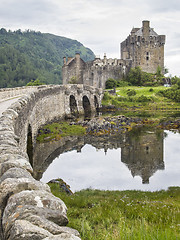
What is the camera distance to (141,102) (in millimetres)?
48500

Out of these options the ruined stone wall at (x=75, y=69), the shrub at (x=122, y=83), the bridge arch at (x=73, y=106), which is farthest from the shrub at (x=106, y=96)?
the ruined stone wall at (x=75, y=69)

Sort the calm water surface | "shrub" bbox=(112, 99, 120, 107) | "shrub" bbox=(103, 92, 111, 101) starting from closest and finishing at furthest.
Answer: the calm water surface
"shrub" bbox=(112, 99, 120, 107)
"shrub" bbox=(103, 92, 111, 101)

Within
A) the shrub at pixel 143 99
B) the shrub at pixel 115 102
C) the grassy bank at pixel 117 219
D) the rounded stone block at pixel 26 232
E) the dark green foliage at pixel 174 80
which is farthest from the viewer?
the dark green foliage at pixel 174 80

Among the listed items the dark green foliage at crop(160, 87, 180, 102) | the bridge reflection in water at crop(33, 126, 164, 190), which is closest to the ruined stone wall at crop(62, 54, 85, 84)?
the dark green foliage at crop(160, 87, 180, 102)

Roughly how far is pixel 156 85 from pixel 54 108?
1310 inches

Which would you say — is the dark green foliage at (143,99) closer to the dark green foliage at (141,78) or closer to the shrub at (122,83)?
the shrub at (122,83)

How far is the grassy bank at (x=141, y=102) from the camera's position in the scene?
46.0 m

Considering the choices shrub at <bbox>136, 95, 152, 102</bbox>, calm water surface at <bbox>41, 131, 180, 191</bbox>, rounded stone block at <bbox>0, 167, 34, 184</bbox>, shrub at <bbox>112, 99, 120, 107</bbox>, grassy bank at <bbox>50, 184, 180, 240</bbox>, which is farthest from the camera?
shrub at <bbox>112, 99, 120, 107</bbox>

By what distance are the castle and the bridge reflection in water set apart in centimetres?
3527

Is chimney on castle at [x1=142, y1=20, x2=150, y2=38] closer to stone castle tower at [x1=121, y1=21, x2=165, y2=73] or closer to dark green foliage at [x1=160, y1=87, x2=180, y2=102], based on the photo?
stone castle tower at [x1=121, y1=21, x2=165, y2=73]

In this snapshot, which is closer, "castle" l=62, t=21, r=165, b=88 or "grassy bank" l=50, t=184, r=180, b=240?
"grassy bank" l=50, t=184, r=180, b=240

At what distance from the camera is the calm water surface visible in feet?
49.2

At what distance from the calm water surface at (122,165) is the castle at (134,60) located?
37872 millimetres

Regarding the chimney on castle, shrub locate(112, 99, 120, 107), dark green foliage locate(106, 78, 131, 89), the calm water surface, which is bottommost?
the calm water surface
